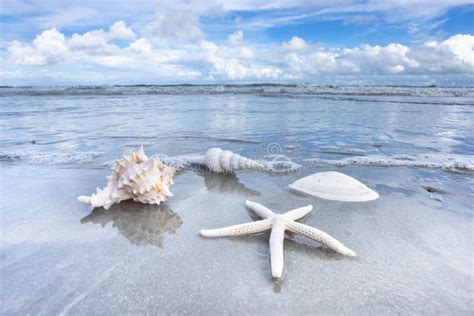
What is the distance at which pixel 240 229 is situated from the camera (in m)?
2.84

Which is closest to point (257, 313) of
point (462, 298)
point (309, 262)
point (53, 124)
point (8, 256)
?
point (309, 262)

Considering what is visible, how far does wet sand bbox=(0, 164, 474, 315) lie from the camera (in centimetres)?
212

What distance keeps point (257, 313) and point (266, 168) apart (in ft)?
10.9

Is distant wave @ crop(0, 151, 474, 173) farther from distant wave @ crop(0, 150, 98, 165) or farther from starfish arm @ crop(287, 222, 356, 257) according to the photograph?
starfish arm @ crop(287, 222, 356, 257)

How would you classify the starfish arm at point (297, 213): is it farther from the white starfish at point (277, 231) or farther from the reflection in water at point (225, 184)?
the reflection in water at point (225, 184)

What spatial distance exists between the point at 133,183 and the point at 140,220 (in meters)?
0.42

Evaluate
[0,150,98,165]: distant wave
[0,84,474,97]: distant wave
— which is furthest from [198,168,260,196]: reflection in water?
[0,84,474,97]: distant wave

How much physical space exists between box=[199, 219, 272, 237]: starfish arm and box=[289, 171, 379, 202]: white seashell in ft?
4.39

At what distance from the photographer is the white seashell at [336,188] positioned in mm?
A: 3861

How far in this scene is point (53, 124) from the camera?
398 inches

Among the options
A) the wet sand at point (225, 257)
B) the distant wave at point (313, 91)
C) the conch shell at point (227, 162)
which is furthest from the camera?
the distant wave at point (313, 91)

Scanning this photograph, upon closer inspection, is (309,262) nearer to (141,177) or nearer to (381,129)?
(141,177)

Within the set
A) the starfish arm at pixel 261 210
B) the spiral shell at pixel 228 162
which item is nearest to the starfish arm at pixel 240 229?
the starfish arm at pixel 261 210

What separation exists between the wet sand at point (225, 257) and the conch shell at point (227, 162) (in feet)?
2.48
